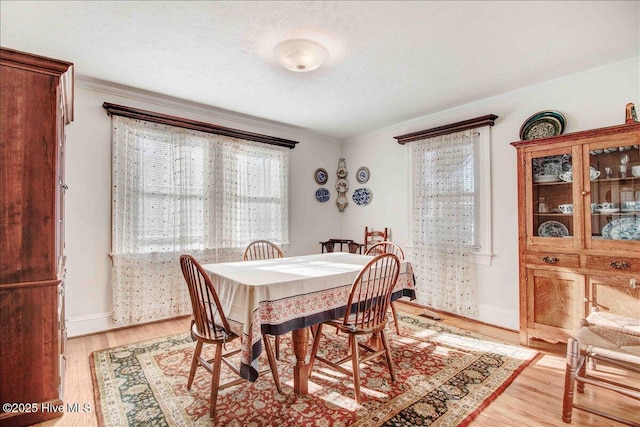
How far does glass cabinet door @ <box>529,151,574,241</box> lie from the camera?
2717 mm

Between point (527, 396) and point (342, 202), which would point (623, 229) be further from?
point (342, 202)

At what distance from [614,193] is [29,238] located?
408 cm

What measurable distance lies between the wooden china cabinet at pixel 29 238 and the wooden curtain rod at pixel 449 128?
3.56m

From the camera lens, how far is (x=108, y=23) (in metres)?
2.12

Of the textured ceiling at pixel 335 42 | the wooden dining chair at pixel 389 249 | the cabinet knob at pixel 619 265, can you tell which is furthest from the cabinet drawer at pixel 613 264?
the textured ceiling at pixel 335 42

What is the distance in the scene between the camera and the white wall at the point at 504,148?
280 cm

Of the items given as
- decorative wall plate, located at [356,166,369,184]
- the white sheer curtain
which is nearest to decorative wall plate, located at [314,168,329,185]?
decorative wall plate, located at [356,166,369,184]

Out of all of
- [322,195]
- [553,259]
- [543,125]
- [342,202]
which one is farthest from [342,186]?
[553,259]

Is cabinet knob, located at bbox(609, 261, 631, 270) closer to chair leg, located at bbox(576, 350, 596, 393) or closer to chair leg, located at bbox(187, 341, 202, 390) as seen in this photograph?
chair leg, located at bbox(576, 350, 596, 393)

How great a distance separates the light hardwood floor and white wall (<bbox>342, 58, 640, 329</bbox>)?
677mm

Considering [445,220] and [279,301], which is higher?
[445,220]

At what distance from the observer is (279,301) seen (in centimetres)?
185

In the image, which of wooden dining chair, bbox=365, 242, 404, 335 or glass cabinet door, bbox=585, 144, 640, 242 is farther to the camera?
wooden dining chair, bbox=365, 242, 404, 335

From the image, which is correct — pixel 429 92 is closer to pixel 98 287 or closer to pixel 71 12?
pixel 71 12
